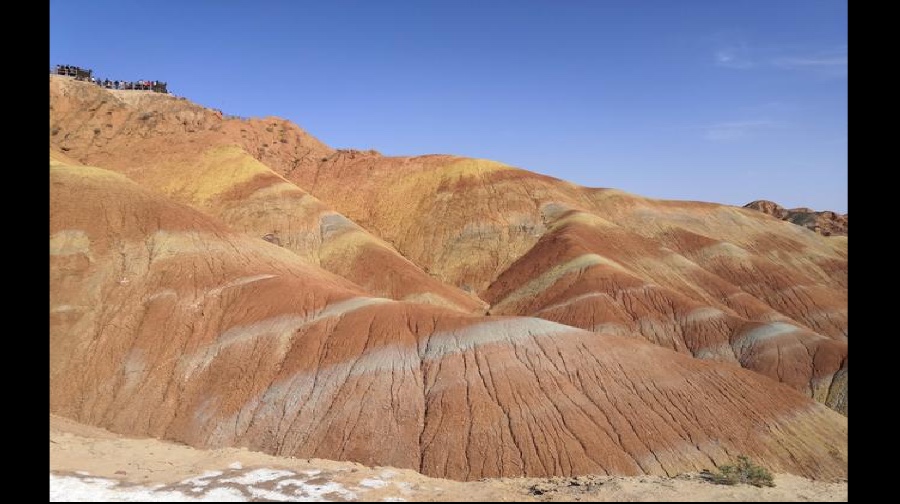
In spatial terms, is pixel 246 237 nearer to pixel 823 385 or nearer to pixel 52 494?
pixel 52 494

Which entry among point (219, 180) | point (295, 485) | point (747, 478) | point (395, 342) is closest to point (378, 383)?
point (395, 342)

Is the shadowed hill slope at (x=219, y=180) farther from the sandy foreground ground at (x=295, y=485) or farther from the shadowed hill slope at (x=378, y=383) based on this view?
the sandy foreground ground at (x=295, y=485)

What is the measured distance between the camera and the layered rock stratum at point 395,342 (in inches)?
952

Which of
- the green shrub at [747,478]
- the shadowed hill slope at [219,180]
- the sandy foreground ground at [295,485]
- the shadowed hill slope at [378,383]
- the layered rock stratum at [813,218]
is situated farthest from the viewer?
the layered rock stratum at [813,218]

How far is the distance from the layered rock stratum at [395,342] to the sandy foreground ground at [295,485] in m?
7.77

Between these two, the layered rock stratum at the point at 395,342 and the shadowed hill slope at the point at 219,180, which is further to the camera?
the shadowed hill slope at the point at 219,180

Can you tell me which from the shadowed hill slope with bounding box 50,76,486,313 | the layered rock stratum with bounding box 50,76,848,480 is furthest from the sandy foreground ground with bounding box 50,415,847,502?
the shadowed hill slope with bounding box 50,76,486,313

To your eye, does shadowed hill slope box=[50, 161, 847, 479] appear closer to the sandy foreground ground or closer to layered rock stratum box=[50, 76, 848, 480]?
layered rock stratum box=[50, 76, 848, 480]

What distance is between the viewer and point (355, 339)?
29922 mm

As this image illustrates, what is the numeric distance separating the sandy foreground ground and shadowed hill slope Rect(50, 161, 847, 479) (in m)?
7.25

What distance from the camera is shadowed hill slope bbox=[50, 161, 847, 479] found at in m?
23.6

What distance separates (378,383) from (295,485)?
12.8 m

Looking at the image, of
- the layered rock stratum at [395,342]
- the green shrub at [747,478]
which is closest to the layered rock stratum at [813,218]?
the layered rock stratum at [395,342]
